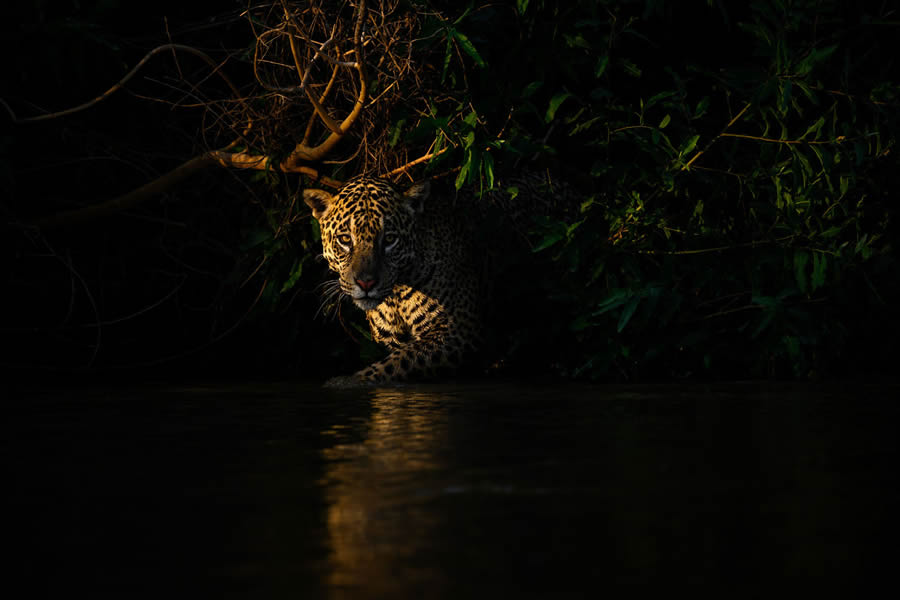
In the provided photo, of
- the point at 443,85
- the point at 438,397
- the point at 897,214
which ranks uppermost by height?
the point at 443,85

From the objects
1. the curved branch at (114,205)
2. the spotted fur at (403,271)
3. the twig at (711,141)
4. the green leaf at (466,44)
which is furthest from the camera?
the curved branch at (114,205)

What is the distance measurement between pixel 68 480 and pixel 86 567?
1.58 metres

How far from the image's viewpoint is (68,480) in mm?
5137

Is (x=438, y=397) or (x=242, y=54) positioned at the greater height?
(x=242, y=54)

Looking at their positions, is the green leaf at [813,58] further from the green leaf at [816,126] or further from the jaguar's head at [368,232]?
the jaguar's head at [368,232]

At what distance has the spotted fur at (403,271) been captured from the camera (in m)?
9.37

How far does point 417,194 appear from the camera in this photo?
9766mm

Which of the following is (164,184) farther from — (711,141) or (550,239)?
(711,141)

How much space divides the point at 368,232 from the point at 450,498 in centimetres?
487

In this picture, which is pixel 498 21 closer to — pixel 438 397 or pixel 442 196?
pixel 442 196

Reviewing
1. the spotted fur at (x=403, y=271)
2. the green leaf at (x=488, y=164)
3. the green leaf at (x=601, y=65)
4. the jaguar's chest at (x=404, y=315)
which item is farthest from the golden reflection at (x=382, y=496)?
the green leaf at (x=601, y=65)

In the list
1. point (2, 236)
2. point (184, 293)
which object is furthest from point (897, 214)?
point (2, 236)

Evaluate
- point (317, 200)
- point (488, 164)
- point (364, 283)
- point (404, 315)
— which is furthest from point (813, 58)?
point (317, 200)

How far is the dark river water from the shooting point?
348cm
